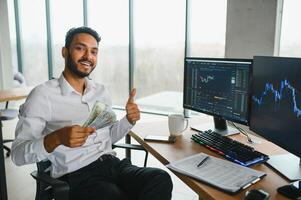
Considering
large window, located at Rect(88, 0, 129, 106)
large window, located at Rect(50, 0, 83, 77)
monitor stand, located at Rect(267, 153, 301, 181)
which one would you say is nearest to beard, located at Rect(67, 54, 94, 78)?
monitor stand, located at Rect(267, 153, 301, 181)

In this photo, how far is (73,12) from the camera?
563cm

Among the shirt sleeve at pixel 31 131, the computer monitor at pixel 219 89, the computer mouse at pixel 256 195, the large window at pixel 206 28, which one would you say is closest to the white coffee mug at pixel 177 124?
the computer monitor at pixel 219 89

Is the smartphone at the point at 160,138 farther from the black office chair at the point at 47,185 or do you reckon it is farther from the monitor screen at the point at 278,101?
the black office chair at the point at 47,185

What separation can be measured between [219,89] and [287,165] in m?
0.57

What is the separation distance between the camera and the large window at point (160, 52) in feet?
15.3

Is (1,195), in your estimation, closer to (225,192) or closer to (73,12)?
(225,192)

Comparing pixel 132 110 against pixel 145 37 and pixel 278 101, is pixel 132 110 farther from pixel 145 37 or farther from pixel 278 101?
pixel 145 37

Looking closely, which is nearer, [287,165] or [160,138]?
[287,165]

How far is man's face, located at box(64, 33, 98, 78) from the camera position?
1.66m

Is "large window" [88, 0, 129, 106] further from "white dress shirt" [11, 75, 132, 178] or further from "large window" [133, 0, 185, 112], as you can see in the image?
"white dress shirt" [11, 75, 132, 178]

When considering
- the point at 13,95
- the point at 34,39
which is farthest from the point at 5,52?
the point at 13,95

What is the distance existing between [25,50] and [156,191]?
231 inches

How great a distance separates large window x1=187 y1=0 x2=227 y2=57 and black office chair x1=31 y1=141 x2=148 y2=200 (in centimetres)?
320

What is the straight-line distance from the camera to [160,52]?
4984 mm
